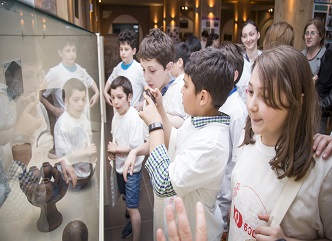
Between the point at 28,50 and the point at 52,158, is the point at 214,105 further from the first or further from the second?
the point at 28,50

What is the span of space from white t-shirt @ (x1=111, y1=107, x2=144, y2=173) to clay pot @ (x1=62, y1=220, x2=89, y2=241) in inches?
48.5

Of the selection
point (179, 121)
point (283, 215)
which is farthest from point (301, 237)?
point (179, 121)

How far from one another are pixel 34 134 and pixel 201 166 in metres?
0.70

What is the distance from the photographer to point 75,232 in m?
1.15

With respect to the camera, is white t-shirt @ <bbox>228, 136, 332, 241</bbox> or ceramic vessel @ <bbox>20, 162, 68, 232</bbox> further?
white t-shirt @ <bbox>228, 136, 332, 241</bbox>

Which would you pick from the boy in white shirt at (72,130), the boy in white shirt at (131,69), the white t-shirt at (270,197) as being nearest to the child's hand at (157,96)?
the boy in white shirt at (72,130)

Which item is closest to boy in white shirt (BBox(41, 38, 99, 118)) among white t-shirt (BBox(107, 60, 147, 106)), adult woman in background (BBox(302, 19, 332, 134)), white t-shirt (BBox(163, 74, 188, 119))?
white t-shirt (BBox(163, 74, 188, 119))

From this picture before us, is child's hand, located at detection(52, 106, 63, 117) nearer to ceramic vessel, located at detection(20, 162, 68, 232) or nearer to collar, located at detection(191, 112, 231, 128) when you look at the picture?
ceramic vessel, located at detection(20, 162, 68, 232)

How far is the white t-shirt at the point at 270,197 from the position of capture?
0.94 metres

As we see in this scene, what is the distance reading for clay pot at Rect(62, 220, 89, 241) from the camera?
1.03 metres

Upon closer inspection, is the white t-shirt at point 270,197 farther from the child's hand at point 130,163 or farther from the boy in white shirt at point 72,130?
the child's hand at point 130,163

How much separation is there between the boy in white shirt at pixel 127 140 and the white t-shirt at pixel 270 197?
4.42 feet

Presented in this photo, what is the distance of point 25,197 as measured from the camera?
2.31ft

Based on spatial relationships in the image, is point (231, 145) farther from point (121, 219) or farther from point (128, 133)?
point (121, 219)
